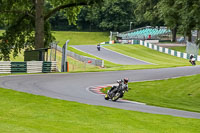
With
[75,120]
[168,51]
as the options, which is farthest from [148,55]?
[75,120]

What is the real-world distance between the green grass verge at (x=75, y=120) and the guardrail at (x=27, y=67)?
14.6 meters

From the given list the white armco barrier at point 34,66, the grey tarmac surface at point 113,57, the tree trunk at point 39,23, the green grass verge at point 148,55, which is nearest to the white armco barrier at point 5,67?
the white armco barrier at point 34,66

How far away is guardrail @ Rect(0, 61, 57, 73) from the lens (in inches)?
1253

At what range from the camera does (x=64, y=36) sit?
106m

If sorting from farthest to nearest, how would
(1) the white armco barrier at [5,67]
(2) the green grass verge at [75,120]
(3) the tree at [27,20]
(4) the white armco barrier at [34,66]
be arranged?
(3) the tree at [27,20] < (4) the white armco barrier at [34,66] < (1) the white armco barrier at [5,67] < (2) the green grass verge at [75,120]

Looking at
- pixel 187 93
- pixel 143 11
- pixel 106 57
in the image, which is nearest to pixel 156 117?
pixel 187 93

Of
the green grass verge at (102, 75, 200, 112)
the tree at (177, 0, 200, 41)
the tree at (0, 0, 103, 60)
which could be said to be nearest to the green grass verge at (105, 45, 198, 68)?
the tree at (0, 0, 103, 60)

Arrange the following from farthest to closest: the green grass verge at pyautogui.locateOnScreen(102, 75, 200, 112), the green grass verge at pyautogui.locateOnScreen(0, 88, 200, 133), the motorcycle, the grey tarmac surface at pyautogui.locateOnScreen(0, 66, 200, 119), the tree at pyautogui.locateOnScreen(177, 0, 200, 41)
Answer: the tree at pyautogui.locateOnScreen(177, 0, 200, 41) < the green grass verge at pyautogui.locateOnScreen(102, 75, 200, 112) < the motorcycle < the grey tarmac surface at pyautogui.locateOnScreen(0, 66, 200, 119) < the green grass verge at pyautogui.locateOnScreen(0, 88, 200, 133)

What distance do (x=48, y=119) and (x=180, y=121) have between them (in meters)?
4.56

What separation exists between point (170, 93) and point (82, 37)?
3199 inches

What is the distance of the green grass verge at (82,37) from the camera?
335 feet

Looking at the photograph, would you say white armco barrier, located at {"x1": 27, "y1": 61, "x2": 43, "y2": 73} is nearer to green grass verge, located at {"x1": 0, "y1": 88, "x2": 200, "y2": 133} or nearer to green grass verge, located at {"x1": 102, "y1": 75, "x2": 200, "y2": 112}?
green grass verge, located at {"x1": 102, "y1": 75, "x2": 200, "y2": 112}

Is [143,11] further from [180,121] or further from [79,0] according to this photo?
[180,121]

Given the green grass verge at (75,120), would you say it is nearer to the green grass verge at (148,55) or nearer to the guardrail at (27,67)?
the guardrail at (27,67)
